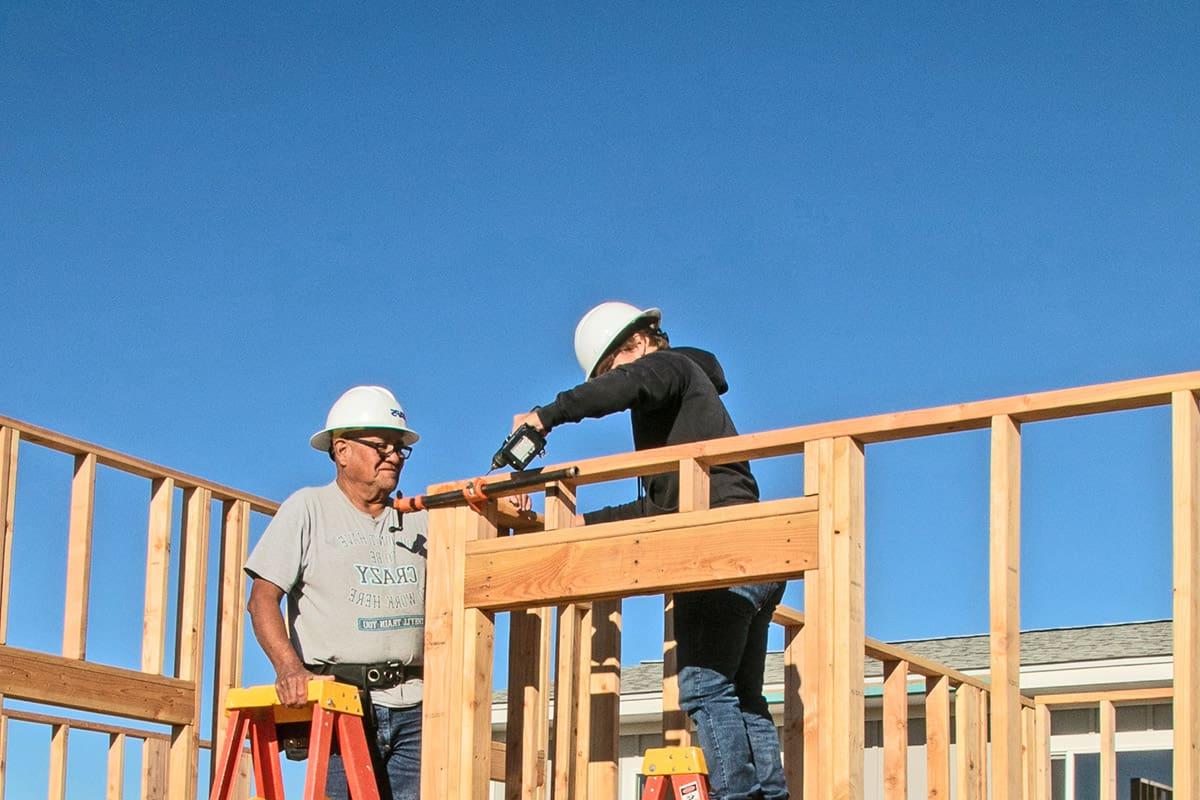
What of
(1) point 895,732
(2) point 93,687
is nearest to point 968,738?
(1) point 895,732

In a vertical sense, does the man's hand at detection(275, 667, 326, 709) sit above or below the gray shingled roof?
below

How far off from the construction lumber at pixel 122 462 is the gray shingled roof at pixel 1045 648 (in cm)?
389

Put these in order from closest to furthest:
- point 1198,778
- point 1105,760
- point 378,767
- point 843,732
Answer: point 1198,778 < point 843,732 < point 378,767 < point 1105,760

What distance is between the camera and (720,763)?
19.7 ft

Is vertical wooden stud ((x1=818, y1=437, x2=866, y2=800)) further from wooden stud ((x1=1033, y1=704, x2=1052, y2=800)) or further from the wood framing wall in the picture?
wooden stud ((x1=1033, y1=704, x2=1052, y2=800))

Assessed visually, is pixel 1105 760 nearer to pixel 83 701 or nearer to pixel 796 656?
pixel 796 656

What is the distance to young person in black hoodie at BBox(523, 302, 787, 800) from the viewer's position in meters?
6.04

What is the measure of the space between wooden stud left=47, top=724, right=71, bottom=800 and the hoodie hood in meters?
5.49

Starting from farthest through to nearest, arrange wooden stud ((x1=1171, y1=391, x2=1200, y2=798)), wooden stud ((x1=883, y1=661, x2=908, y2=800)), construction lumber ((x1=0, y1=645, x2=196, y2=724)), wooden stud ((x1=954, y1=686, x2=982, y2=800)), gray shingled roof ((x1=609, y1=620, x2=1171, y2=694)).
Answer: gray shingled roof ((x1=609, y1=620, x2=1171, y2=694)) < wooden stud ((x1=954, y1=686, x2=982, y2=800)) < wooden stud ((x1=883, y1=661, x2=908, y2=800)) < construction lumber ((x1=0, y1=645, x2=196, y2=724)) < wooden stud ((x1=1171, y1=391, x2=1200, y2=798))

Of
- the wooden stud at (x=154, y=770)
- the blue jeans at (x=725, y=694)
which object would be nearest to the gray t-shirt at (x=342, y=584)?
the blue jeans at (x=725, y=694)

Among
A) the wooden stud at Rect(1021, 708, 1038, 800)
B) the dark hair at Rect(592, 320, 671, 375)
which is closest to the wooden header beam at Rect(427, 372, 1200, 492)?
the dark hair at Rect(592, 320, 671, 375)

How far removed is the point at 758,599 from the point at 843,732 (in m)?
0.79

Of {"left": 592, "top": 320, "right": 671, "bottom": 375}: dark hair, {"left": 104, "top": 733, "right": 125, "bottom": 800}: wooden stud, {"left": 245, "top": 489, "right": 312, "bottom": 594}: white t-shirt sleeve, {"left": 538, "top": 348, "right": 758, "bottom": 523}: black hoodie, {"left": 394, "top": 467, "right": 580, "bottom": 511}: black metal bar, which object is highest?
{"left": 592, "top": 320, "right": 671, "bottom": 375}: dark hair

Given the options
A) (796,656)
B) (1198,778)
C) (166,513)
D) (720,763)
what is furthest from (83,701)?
(1198,778)
